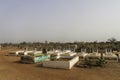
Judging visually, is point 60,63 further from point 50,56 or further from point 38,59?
point 50,56

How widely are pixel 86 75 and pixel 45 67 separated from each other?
5937 mm

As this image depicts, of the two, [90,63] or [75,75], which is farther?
[90,63]

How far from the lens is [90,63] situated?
21.8 metres

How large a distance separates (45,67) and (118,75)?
8.34 meters

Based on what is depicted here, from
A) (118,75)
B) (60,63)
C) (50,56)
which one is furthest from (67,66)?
(50,56)

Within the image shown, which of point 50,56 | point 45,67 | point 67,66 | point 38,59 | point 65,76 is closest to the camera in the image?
point 65,76

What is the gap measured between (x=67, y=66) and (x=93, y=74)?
3500mm

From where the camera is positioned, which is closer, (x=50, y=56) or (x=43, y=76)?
(x=43, y=76)

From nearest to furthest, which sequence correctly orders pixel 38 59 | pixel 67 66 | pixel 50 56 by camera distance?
pixel 67 66, pixel 38 59, pixel 50 56

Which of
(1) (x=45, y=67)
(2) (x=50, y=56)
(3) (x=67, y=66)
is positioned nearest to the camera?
(3) (x=67, y=66)

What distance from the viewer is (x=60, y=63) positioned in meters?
20.0

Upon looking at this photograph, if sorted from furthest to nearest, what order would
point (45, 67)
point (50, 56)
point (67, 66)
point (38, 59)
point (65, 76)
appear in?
point (50, 56), point (38, 59), point (45, 67), point (67, 66), point (65, 76)

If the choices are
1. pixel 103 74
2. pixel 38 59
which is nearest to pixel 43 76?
pixel 103 74

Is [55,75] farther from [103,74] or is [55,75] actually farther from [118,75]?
[118,75]
